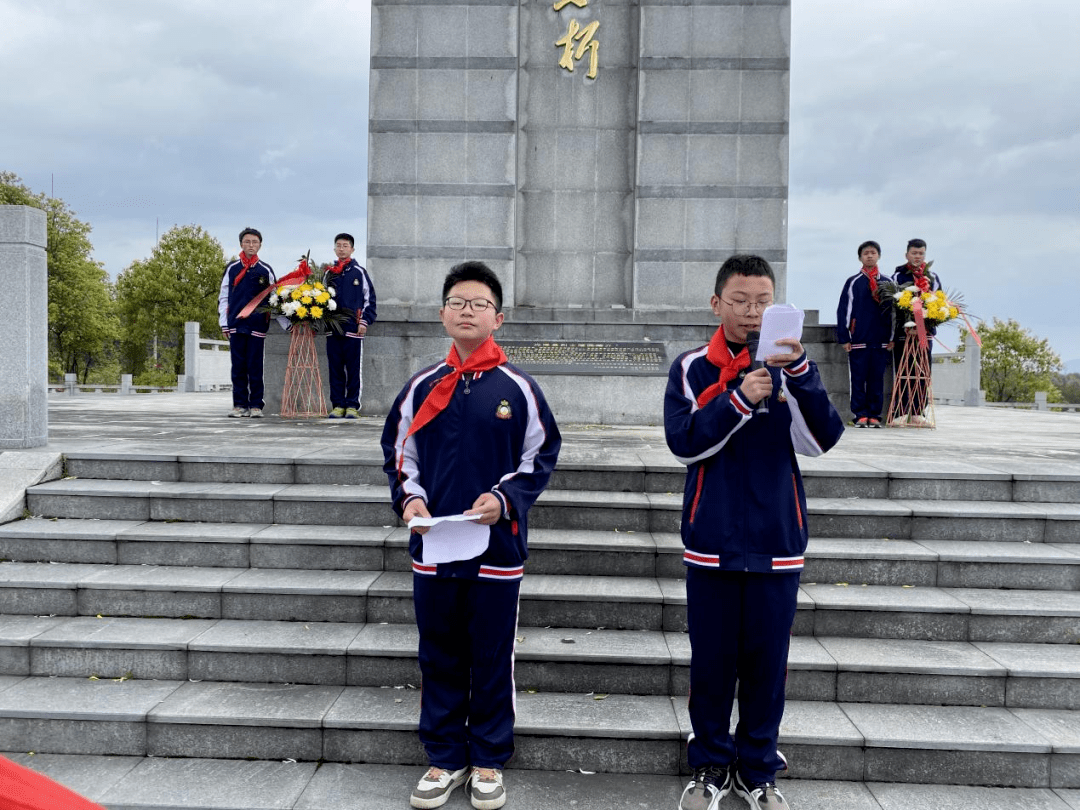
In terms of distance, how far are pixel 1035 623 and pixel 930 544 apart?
30.5 inches

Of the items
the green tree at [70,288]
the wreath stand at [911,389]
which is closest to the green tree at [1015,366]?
the wreath stand at [911,389]

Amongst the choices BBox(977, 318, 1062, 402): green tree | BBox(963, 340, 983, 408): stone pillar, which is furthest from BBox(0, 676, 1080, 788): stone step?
BBox(977, 318, 1062, 402): green tree

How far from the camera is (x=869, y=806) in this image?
11.3ft

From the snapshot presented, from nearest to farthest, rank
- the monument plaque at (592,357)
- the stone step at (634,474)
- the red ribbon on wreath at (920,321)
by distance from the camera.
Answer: the stone step at (634,474) → the red ribbon on wreath at (920,321) → the monument plaque at (592,357)

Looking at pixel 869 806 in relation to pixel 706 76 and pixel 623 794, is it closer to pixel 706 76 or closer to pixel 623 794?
pixel 623 794

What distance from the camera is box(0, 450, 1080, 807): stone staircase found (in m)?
3.75

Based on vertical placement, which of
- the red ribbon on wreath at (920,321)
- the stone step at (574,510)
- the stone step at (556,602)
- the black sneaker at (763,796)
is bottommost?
the black sneaker at (763,796)

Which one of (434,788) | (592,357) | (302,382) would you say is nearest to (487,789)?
(434,788)

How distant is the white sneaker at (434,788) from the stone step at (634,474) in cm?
258

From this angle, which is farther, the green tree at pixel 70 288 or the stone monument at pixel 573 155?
the green tree at pixel 70 288

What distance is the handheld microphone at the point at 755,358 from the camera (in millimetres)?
2895

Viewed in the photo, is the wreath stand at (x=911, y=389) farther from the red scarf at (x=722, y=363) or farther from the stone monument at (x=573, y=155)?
the red scarf at (x=722, y=363)

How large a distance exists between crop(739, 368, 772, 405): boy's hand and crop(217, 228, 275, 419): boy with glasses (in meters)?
8.61

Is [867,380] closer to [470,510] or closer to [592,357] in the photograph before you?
[592,357]
